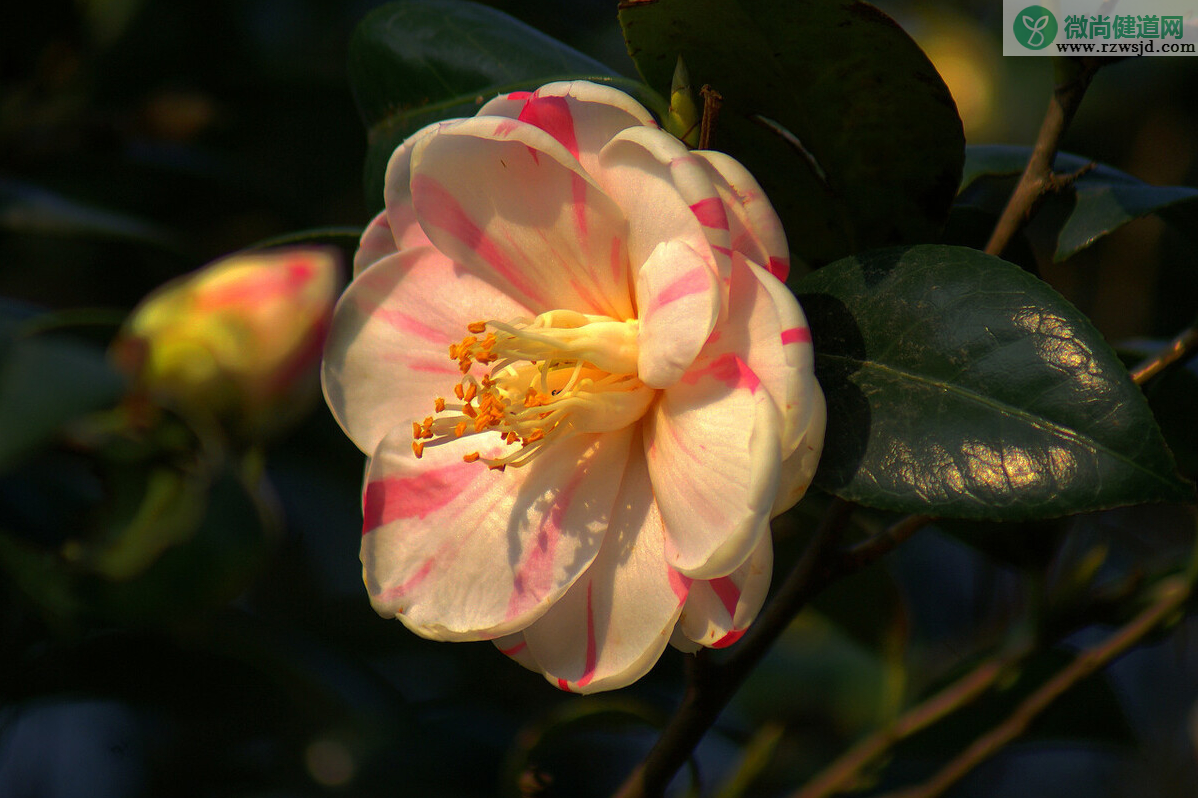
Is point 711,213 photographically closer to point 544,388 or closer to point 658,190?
point 658,190

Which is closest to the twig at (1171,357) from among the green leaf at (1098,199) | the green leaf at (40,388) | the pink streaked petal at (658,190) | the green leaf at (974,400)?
the green leaf at (1098,199)

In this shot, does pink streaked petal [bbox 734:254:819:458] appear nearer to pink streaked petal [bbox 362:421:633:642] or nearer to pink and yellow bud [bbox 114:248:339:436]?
pink streaked petal [bbox 362:421:633:642]

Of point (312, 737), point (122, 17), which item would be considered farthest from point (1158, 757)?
point (122, 17)

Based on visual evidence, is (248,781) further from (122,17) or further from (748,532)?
(122,17)

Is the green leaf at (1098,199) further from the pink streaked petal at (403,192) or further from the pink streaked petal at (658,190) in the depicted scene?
the pink streaked petal at (403,192)

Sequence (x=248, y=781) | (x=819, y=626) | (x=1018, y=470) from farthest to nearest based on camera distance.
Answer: (x=819, y=626) → (x=248, y=781) → (x=1018, y=470)

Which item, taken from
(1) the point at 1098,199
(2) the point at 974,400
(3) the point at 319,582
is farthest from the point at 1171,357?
(3) the point at 319,582
